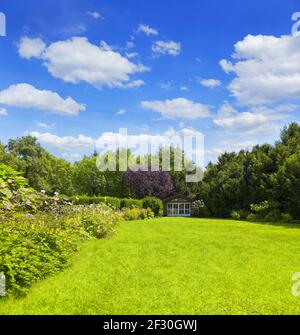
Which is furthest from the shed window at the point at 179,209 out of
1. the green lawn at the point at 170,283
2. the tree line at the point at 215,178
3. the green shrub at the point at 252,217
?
the green lawn at the point at 170,283

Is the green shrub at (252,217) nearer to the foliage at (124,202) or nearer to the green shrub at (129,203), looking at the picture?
the foliage at (124,202)

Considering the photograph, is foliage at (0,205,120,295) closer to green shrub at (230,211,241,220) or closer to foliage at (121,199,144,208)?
green shrub at (230,211,241,220)

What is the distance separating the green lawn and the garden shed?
1067 inches

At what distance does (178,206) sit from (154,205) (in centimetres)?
524

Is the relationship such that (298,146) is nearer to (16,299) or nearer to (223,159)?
(223,159)

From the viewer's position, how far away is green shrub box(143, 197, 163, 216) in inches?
1422

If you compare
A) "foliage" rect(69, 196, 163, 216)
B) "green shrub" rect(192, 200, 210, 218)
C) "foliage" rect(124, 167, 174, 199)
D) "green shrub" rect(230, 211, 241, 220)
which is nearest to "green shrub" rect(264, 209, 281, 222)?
"green shrub" rect(230, 211, 241, 220)

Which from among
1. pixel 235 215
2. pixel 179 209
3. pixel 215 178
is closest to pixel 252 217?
pixel 235 215

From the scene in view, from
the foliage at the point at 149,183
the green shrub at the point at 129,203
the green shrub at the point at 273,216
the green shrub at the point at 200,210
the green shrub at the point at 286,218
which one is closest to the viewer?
the green shrub at the point at 286,218

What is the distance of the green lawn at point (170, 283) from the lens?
22.2 feet

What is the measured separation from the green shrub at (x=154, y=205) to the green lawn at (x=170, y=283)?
22394 mm

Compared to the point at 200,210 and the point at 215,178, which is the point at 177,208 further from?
the point at 215,178

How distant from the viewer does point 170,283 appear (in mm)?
8273
